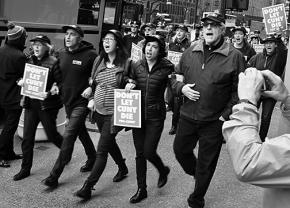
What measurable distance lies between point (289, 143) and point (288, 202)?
294 millimetres

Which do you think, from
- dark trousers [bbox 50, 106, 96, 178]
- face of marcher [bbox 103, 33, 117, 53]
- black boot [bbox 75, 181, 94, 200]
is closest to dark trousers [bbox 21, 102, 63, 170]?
dark trousers [bbox 50, 106, 96, 178]

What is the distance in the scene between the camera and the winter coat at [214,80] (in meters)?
3.91

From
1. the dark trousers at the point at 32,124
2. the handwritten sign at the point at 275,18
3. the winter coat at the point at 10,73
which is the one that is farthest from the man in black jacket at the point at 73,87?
the handwritten sign at the point at 275,18

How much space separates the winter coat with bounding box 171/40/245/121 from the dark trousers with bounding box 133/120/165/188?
1.43ft

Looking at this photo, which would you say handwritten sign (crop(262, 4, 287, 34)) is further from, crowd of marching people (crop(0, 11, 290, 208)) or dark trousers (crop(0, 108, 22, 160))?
dark trousers (crop(0, 108, 22, 160))

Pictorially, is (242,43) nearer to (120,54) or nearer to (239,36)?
(239,36)

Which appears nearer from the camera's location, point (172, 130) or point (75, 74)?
point (75, 74)

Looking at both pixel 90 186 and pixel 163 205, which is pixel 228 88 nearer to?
pixel 163 205

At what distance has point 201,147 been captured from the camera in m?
4.11

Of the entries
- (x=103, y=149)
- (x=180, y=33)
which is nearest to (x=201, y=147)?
(x=103, y=149)

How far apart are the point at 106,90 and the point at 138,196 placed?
121 cm

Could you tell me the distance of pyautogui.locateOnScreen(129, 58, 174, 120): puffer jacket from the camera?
14.4 ft

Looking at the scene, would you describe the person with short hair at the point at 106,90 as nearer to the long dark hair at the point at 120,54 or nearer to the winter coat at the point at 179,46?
the long dark hair at the point at 120,54

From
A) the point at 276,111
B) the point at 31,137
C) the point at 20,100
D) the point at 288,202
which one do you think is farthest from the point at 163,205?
the point at 276,111
